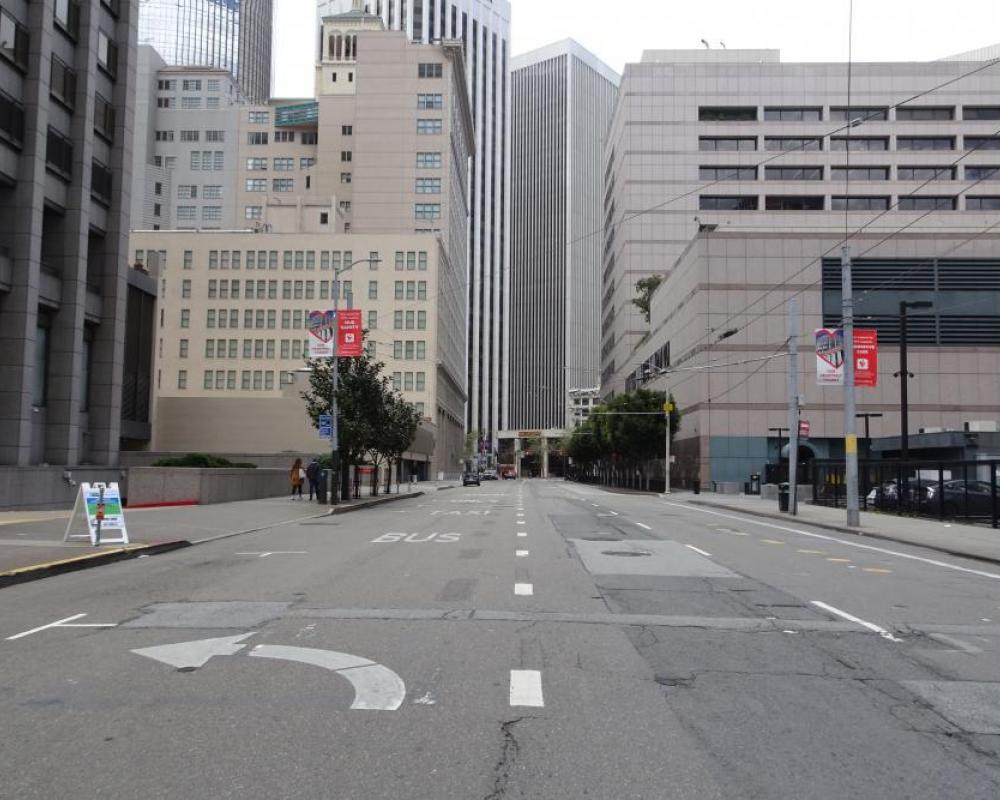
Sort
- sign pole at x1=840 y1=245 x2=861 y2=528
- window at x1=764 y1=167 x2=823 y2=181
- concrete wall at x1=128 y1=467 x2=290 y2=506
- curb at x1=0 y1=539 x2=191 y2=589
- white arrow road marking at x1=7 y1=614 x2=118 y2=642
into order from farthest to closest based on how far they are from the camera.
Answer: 1. window at x1=764 y1=167 x2=823 y2=181
2. concrete wall at x1=128 y1=467 x2=290 y2=506
3. sign pole at x1=840 y1=245 x2=861 y2=528
4. curb at x1=0 y1=539 x2=191 y2=589
5. white arrow road marking at x1=7 y1=614 x2=118 y2=642

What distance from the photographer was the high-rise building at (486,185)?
170125 millimetres

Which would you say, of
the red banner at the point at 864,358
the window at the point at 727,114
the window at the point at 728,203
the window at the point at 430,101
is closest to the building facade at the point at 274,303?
the window at the point at 430,101

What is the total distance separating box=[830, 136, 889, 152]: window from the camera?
79.1 m

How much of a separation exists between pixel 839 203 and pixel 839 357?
61.6 m

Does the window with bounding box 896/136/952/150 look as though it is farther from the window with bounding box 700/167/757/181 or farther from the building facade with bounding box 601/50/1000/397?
the window with bounding box 700/167/757/181

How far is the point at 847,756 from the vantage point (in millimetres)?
4738

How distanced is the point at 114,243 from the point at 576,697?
3633 centimetres

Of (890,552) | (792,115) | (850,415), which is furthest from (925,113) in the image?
(890,552)

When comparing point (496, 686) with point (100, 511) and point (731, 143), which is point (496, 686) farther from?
point (731, 143)

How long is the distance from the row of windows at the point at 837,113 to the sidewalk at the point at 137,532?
6822 centimetres

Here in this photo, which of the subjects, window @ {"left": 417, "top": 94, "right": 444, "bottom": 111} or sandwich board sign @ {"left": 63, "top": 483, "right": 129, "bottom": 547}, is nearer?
sandwich board sign @ {"left": 63, "top": 483, "right": 129, "bottom": 547}

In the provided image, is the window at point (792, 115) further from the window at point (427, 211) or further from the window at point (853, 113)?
the window at point (427, 211)

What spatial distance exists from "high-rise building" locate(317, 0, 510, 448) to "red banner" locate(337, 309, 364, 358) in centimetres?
14663

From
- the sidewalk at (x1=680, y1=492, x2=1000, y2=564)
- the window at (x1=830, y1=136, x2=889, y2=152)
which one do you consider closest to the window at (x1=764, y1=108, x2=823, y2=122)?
the window at (x1=830, y1=136, x2=889, y2=152)
